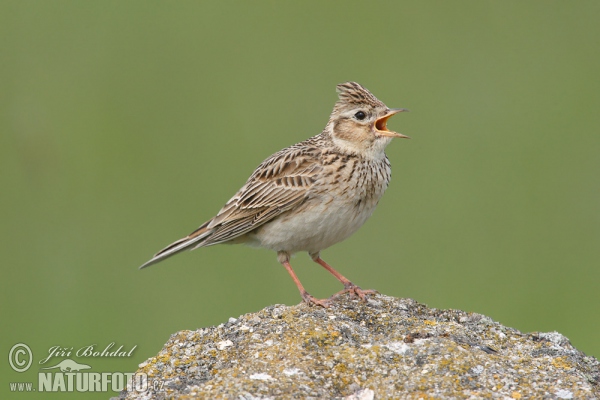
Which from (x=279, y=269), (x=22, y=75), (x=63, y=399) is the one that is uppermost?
(x=22, y=75)

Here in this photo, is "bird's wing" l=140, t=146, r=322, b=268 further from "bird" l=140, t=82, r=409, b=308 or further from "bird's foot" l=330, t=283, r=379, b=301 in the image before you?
"bird's foot" l=330, t=283, r=379, b=301

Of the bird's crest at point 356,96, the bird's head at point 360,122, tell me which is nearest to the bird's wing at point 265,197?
the bird's head at point 360,122

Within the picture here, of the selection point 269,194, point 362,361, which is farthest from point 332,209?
point 362,361

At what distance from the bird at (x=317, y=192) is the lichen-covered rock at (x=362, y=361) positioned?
1.49 metres

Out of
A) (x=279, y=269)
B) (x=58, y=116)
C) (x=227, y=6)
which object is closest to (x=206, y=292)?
(x=279, y=269)

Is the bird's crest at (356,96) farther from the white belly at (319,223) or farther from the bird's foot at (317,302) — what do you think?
the bird's foot at (317,302)

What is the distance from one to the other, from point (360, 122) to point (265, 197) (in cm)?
99

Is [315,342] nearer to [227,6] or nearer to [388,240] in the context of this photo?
[388,240]

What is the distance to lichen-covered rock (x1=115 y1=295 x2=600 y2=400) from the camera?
6051 millimetres

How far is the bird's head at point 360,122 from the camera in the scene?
919 centimetres

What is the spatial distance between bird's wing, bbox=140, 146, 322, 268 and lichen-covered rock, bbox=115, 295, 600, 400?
1.85 m

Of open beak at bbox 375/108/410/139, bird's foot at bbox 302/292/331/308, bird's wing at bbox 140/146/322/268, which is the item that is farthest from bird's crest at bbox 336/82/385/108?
bird's foot at bbox 302/292/331/308

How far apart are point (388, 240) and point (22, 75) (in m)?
6.11

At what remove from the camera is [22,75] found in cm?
1686
